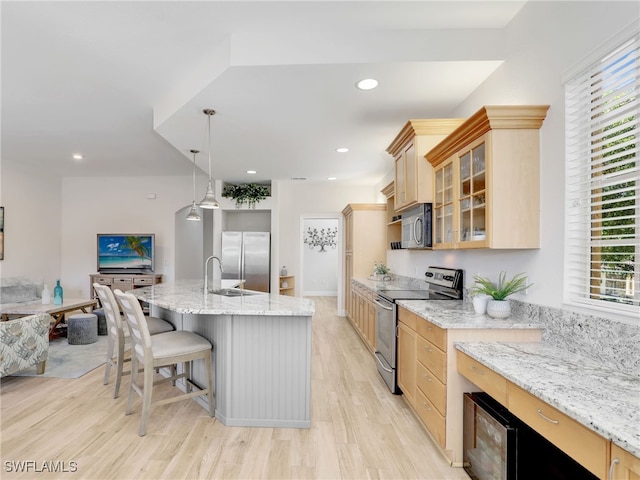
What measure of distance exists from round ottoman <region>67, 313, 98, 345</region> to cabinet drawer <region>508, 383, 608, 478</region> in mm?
5026

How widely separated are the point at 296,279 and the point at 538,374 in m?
5.78

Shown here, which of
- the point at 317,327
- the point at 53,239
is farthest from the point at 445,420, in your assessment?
the point at 53,239

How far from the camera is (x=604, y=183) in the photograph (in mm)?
1665

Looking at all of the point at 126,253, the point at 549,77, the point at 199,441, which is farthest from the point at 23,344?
the point at 549,77

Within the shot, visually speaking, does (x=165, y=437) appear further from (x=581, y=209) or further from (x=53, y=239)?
(x=53, y=239)

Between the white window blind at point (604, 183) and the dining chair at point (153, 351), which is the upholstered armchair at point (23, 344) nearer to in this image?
the dining chair at point (153, 351)

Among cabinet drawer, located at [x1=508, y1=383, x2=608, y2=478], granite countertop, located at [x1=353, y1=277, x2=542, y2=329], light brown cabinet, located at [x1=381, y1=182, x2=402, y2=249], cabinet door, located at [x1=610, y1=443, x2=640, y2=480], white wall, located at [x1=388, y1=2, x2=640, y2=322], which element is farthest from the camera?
light brown cabinet, located at [x1=381, y1=182, x2=402, y2=249]

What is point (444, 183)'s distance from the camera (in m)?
2.73

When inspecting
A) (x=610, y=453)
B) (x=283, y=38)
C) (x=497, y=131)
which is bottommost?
(x=610, y=453)

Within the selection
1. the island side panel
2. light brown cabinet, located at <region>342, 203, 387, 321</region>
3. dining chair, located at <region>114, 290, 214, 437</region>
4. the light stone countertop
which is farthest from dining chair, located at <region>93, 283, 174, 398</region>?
light brown cabinet, located at <region>342, 203, 387, 321</region>

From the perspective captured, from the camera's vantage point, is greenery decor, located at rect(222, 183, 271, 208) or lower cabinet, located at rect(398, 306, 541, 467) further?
greenery decor, located at rect(222, 183, 271, 208)

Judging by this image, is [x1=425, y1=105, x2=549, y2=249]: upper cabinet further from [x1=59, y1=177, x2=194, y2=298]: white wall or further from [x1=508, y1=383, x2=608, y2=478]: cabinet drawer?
[x1=59, y1=177, x2=194, y2=298]: white wall

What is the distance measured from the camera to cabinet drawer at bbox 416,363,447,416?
6.86 feet

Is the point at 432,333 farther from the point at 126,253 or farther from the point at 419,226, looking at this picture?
the point at 126,253
